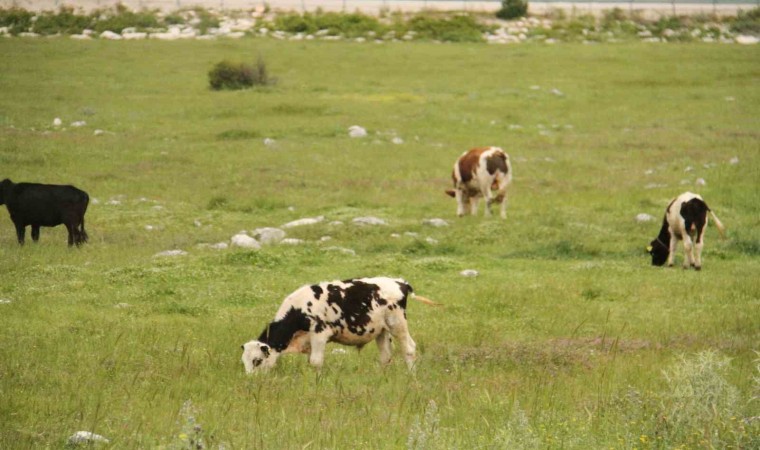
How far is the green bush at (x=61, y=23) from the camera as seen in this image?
68.6 m

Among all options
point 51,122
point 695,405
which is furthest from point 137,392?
point 51,122

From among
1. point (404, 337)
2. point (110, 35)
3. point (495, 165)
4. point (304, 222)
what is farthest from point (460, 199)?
point (110, 35)

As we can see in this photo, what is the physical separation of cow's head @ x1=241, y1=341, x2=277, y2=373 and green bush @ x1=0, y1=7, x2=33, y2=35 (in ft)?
195

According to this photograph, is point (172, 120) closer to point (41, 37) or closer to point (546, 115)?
point (546, 115)

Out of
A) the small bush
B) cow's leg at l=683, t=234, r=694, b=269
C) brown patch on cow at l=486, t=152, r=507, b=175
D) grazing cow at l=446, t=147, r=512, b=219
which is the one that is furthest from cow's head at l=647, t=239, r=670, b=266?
the small bush

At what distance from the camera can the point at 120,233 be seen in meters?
23.7

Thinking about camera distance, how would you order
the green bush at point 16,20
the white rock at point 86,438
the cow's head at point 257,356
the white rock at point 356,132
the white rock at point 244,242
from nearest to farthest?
the white rock at point 86,438 → the cow's head at point 257,356 → the white rock at point 244,242 → the white rock at point 356,132 → the green bush at point 16,20

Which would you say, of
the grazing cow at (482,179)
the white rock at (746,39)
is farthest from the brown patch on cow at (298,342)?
the white rock at (746,39)

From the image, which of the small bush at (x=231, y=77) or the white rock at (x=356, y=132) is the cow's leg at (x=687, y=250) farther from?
the small bush at (x=231, y=77)

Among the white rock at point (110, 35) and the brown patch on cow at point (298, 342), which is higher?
the brown patch on cow at point (298, 342)

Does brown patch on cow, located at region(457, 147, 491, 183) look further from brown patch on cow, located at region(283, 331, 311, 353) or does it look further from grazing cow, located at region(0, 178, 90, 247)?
brown patch on cow, located at region(283, 331, 311, 353)

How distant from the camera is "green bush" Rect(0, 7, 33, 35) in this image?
67375mm

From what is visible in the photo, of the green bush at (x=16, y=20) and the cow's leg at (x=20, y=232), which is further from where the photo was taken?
the green bush at (x=16, y=20)

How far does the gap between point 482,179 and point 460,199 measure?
0.87 meters
